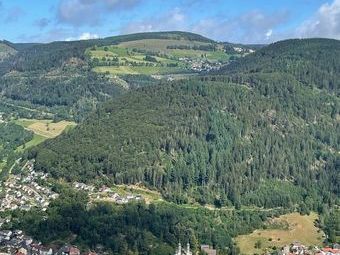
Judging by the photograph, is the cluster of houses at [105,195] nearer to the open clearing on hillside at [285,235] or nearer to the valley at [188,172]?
the valley at [188,172]

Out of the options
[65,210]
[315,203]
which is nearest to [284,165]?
[315,203]

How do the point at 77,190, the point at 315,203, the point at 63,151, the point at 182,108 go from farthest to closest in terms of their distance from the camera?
the point at 182,108
the point at 63,151
the point at 315,203
the point at 77,190

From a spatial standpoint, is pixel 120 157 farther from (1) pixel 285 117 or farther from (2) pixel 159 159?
(1) pixel 285 117

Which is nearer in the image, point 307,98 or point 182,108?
point 182,108

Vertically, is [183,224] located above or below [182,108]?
below

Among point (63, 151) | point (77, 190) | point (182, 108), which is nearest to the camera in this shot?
point (77, 190)

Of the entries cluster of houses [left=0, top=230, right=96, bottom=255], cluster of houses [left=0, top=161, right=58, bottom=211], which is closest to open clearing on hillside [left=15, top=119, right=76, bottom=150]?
cluster of houses [left=0, top=161, right=58, bottom=211]

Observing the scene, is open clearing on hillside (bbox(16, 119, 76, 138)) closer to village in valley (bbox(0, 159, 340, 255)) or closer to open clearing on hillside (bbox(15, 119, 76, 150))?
open clearing on hillside (bbox(15, 119, 76, 150))
